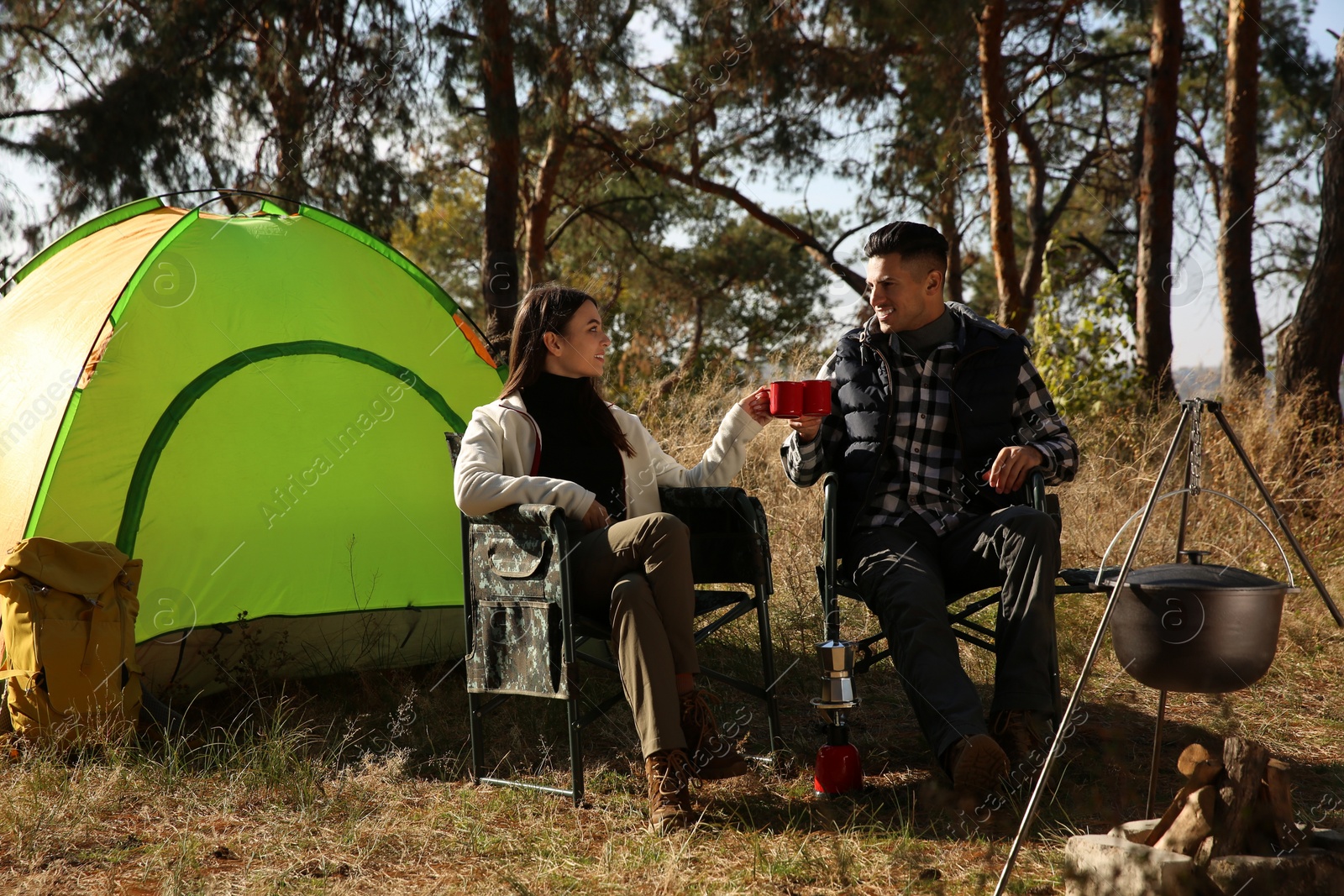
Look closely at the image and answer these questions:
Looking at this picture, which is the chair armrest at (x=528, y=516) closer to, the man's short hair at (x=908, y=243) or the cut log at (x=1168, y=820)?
the man's short hair at (x=908, y=243)

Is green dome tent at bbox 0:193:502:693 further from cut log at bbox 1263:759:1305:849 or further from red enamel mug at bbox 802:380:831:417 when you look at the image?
cut log at bbox 1263:759:1305:849

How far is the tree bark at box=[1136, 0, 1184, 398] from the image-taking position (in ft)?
23.7

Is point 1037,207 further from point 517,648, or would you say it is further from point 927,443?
point 517,648

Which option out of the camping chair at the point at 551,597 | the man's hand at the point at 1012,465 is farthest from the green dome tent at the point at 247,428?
the man's hand at the point at 1012,465

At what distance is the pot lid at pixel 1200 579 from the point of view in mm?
1842

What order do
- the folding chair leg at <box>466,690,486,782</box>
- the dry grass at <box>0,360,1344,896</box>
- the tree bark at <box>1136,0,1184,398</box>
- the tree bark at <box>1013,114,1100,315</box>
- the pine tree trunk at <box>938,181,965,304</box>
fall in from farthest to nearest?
the tree bark at <box>1013,114,1100,315</box> < the pine tree trunk at <box>938,181,965,304</box> < the tree bark at <box>1136,0,1184,398</box> < the folding chair leg at <box>466,690,486,782</box> < the dry grass at <box>0,360,1344,896</box>

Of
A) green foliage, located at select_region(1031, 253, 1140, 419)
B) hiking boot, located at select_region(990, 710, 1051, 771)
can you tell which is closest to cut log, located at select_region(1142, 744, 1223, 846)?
hiking boot, located at select_region(990, 710, 1051, 771)

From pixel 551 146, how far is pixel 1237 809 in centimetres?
764

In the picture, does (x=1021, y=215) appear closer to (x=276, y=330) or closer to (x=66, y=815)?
(x=276, y=330)

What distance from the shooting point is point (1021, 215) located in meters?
15.1

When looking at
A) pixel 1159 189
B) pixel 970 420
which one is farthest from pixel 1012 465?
pixel 1159 189

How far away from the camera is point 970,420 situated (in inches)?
111

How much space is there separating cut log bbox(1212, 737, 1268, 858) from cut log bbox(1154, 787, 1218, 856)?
0.06 feet

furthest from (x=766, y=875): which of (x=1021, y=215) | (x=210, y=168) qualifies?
(x=1021, y=215)
